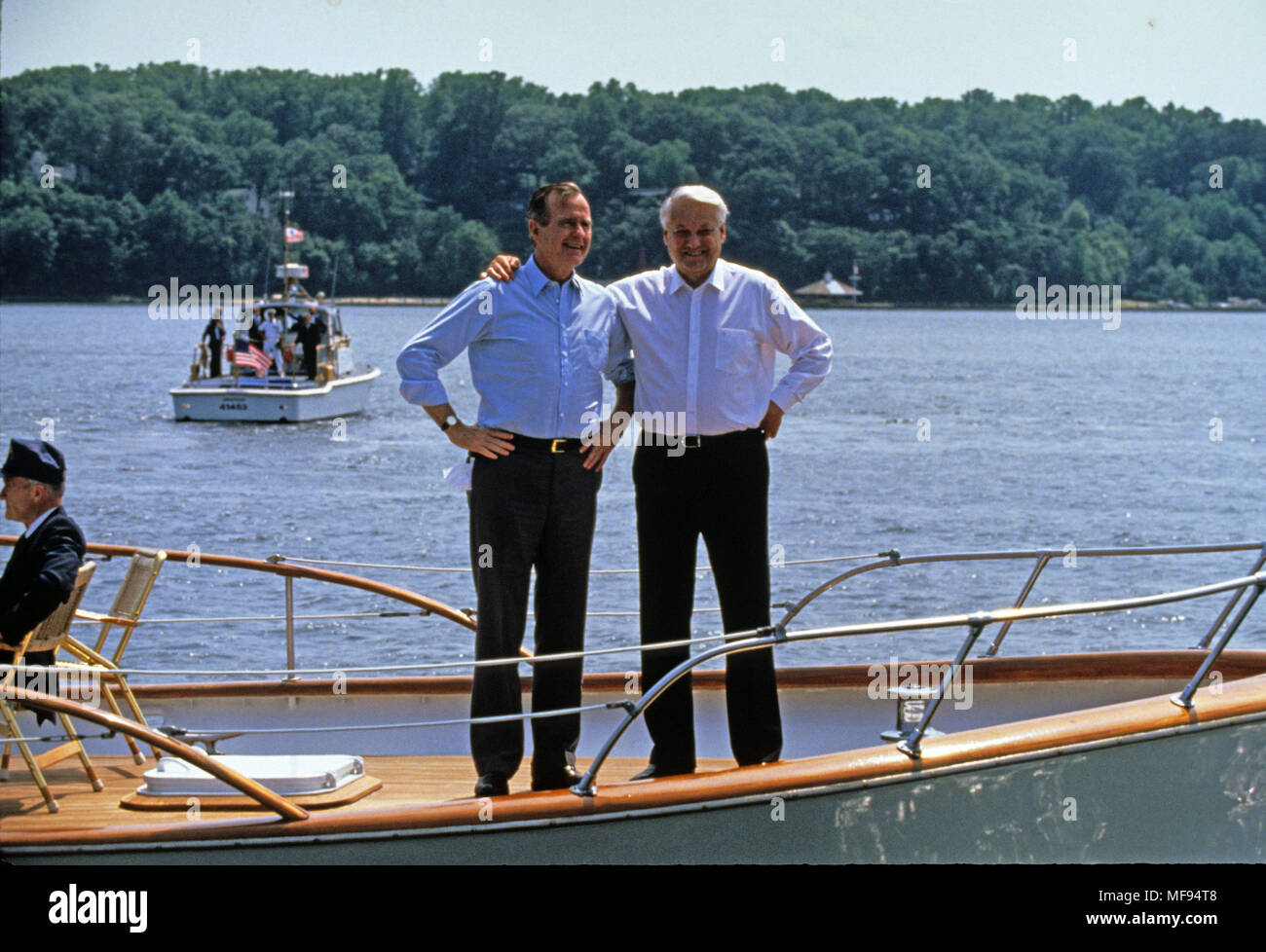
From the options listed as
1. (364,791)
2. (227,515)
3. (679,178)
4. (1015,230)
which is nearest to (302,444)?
(227,515)

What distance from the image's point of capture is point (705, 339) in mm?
5426

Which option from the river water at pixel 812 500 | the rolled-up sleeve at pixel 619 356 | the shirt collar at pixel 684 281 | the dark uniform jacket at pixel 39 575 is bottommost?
the river water at pixel 812 500

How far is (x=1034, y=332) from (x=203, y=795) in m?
115

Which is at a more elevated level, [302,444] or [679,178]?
[679,178]

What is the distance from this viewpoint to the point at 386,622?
15648 mm

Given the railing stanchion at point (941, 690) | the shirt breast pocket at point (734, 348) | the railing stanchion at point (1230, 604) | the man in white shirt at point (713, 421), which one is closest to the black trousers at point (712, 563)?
the man in white shirt at point (713, 421)

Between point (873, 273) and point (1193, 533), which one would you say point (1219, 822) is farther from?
point (873, 273)

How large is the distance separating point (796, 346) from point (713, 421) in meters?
0.41

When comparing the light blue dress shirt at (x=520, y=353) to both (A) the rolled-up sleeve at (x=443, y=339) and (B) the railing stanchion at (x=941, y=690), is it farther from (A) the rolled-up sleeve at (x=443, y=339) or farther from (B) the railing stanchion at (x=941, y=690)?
(B) the railing stanchion at (x=941, y=690)

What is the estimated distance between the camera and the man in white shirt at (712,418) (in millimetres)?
5410

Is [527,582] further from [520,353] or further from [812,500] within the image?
[812,500]

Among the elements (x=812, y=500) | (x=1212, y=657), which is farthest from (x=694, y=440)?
(x=812, y=500)

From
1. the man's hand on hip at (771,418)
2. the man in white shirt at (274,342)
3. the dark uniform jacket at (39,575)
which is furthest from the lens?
the man in white shirt at (274,342)
